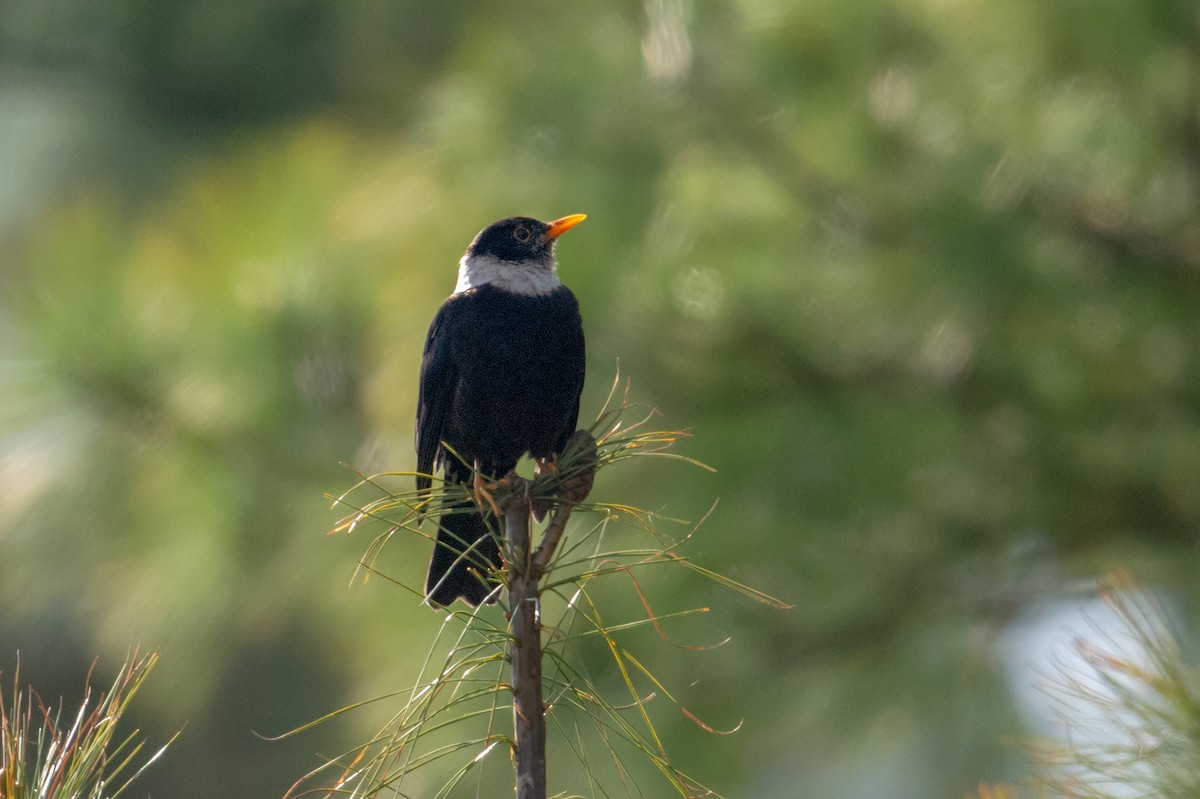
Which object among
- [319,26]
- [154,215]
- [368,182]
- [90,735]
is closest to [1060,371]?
[368,182]

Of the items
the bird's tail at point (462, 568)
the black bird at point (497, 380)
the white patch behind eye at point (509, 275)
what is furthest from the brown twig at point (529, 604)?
the white patch behind eye at point (509, 275)

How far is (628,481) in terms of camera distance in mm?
2902

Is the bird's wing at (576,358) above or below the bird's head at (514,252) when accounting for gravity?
below

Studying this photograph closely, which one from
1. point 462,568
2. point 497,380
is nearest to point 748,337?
point 497,380

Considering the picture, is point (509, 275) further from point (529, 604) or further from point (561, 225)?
point (529, 604)

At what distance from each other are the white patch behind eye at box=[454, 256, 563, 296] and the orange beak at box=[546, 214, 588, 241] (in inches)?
2.4

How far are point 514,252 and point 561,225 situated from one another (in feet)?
0.38

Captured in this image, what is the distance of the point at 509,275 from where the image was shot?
2732 millimetres

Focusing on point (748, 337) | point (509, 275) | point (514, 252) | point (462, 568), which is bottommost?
point (462, 568)

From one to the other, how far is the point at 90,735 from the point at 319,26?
568 cm

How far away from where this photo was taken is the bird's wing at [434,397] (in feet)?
8.34

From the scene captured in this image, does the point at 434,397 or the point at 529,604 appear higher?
the point at 434,397

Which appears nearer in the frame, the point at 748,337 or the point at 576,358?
the point at 576,358

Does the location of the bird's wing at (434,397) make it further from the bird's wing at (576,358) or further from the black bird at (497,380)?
the bird's wing at (576,358)
